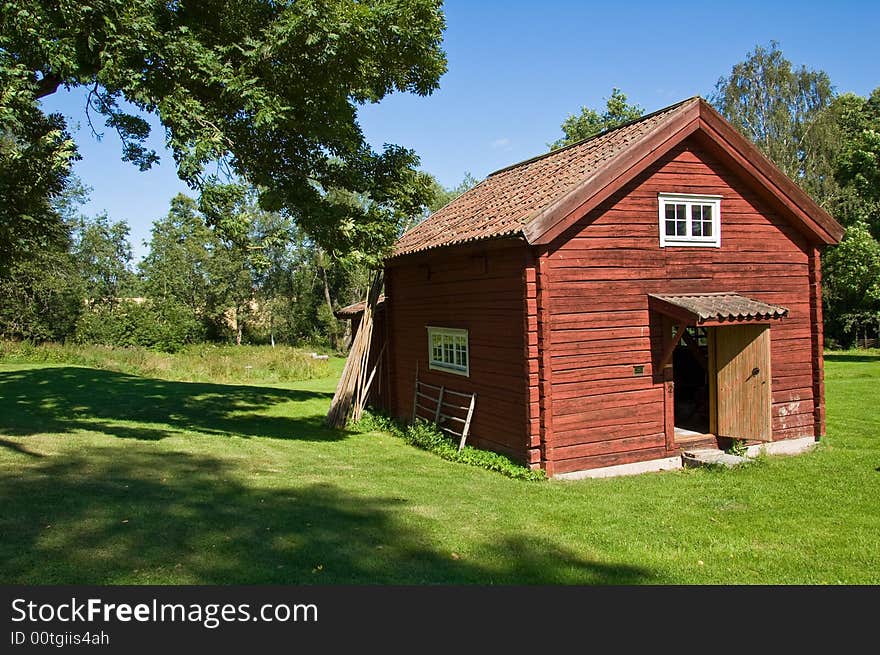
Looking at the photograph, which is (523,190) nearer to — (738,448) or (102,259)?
(738,448)

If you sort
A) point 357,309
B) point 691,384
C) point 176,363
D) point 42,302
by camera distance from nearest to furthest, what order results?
point 691,384
point 357,309
point 176,363
point 42,302

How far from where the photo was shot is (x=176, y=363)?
32156 millimetres

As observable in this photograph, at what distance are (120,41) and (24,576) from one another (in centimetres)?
866

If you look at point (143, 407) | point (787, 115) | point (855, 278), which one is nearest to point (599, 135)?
point (143, 407)

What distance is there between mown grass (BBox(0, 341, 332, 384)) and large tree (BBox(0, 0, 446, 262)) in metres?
17.7

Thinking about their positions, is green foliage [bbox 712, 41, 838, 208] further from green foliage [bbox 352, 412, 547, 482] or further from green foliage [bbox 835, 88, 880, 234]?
green foliage [bbox 352, 412, 547, 482]

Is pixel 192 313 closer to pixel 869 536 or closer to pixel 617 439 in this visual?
pixel 617 439

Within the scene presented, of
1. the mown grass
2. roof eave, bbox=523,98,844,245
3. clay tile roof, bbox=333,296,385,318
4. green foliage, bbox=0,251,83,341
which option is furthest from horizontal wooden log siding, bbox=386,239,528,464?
green foliage, bbox=0,251,83,341

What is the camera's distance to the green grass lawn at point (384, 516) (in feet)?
19.8

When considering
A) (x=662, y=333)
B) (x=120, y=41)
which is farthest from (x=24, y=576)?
(x=662, y=333)

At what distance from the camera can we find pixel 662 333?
1145 cm

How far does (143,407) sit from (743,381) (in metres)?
15.1

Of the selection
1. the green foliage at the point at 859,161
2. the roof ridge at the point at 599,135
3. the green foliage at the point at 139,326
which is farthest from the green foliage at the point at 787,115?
the green foliage at the point at 139,326

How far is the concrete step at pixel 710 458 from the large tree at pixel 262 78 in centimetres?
720
